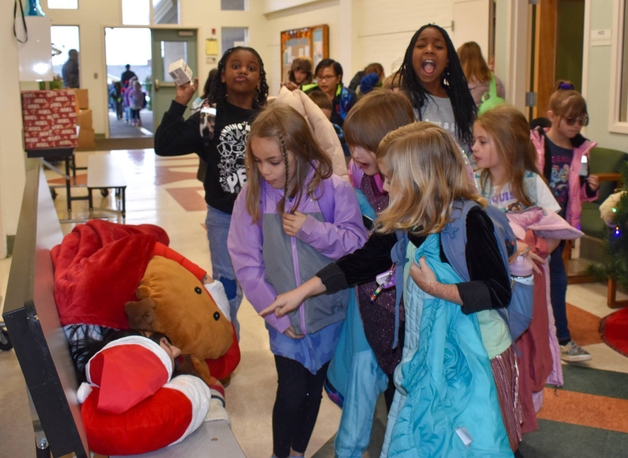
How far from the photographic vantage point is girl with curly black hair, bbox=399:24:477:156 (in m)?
2.82

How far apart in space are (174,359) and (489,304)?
1.06 metres

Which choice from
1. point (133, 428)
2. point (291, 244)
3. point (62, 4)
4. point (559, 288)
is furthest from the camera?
point (62, 4)

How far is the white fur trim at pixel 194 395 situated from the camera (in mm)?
1882

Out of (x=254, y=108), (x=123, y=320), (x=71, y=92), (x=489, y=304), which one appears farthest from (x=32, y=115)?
(x=489, y=304)

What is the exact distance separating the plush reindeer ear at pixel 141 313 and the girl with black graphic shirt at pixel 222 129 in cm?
67

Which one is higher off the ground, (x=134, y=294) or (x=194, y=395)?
(x=134, y=294)

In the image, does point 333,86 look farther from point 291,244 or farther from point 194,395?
point 194,395

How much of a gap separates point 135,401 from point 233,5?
1642 cm

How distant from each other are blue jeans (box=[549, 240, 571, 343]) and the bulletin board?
1049 cm

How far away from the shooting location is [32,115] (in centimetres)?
644

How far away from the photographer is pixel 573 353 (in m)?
3.61

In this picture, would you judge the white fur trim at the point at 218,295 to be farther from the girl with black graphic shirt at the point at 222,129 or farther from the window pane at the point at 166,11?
the window pane at the point at 166,11

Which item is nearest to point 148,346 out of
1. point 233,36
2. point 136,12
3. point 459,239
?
point 459,239

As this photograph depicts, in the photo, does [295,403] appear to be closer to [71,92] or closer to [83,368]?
[83,368]
